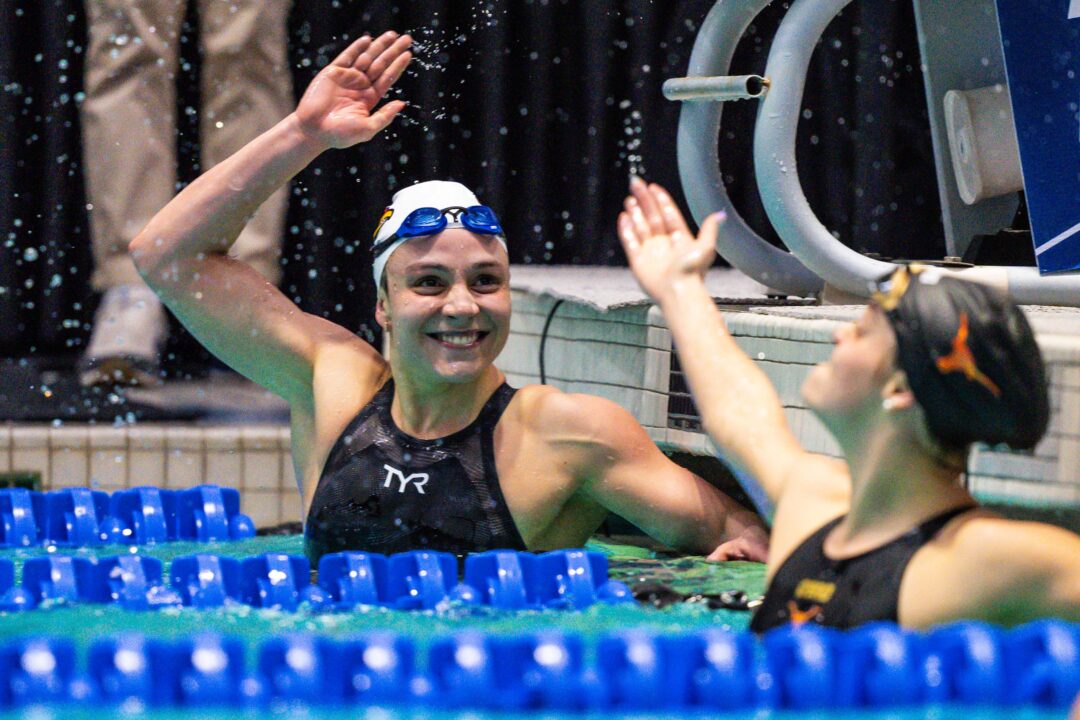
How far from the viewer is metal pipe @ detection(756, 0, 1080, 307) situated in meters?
3.71

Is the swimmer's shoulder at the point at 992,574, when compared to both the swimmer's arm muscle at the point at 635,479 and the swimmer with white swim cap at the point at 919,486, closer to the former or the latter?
the swimmer with white swim cap at the point at 919,486

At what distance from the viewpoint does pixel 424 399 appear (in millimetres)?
3439

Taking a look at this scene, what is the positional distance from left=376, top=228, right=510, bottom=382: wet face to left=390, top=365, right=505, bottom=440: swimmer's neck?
0.23 feet

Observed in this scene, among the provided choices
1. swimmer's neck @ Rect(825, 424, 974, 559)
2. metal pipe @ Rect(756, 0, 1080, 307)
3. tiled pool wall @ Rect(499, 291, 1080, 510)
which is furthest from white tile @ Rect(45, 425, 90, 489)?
swimmer's neck @ Rect(825, 424, 974, 559)

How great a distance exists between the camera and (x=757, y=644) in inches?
89.4

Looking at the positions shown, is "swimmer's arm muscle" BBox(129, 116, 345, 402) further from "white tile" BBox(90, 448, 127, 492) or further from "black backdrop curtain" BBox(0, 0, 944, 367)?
"black backdrop curtain" BBox(0, 0, 944, 367)

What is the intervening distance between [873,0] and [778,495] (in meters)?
4.59

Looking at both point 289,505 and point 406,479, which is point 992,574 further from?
point 289,505

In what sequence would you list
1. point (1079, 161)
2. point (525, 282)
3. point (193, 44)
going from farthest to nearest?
1. point (193, 44)
2. point (525, 282)
3. point (1079, 161)

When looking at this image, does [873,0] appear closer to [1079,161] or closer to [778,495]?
[1079,161]

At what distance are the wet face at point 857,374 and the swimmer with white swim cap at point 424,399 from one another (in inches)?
45.9

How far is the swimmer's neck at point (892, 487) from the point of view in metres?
2.15

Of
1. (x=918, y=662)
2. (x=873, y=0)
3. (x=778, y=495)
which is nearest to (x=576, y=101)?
(x=873, y=0)

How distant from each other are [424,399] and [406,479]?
7.3 inches
